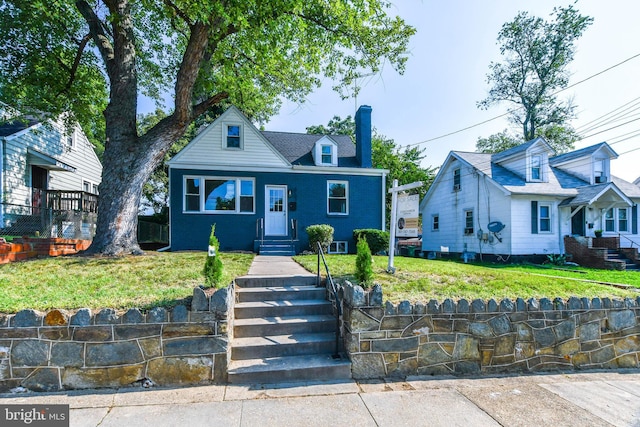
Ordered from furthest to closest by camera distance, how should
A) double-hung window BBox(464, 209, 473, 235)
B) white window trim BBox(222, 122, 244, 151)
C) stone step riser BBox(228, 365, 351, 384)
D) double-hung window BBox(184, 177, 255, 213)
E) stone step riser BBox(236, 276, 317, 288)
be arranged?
double-hung window BBox(464, 209, 473, 235)
white window trim BBox(222, 122, 244, 151)
double-hung window BBox(184, 177, 255, 213)
stone step riser BBox(236, 276, 317, 288)
stone step riser BBox(228, 365, 351, 384)

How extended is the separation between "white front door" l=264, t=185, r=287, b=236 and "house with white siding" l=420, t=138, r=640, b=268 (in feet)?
→ 28.8

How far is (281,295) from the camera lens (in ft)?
15.4

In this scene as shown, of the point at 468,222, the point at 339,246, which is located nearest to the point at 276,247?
the point at 339,246

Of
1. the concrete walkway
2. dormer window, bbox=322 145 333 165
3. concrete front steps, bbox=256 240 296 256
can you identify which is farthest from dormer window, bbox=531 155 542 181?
the concrete walkway

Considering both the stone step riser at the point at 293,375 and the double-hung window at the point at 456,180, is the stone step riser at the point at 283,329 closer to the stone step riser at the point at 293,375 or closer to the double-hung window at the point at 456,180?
the stone step riser at the point at 293,375

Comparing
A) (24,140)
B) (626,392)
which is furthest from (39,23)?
(626,392)

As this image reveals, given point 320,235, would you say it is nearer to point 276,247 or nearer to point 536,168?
point 276,247

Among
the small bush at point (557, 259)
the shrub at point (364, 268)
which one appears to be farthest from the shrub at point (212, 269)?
the small bush at point (557, 259)

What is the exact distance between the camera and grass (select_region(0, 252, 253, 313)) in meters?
3.62

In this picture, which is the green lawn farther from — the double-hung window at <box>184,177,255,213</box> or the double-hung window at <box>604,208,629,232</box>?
the double-hung window at <box>604,208,629,232</box>

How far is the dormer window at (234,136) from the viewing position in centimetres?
1197

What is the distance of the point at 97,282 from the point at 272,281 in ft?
8.39

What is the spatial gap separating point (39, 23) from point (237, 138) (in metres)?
6.07

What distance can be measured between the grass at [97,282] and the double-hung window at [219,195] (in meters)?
5.20
